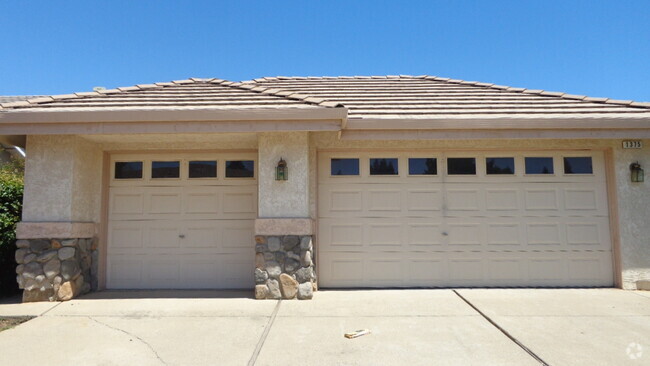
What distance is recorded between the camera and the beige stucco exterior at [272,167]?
6555 millimetres

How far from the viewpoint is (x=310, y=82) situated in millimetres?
10211

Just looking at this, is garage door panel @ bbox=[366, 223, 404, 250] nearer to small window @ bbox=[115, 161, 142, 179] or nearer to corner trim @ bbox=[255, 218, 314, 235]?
corner trim @ bbox=[255, 218, 314, 235]

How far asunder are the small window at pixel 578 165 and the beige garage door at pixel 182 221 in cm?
554

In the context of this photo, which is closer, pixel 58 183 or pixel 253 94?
pixel 58 183

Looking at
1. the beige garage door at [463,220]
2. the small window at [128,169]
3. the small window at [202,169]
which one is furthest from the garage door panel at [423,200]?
the small window at [128,169]

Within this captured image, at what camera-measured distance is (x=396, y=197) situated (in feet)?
24.3

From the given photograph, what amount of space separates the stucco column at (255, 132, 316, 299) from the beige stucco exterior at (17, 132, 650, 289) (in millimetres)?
16

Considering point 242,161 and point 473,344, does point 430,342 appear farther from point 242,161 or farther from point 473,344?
point 242,161

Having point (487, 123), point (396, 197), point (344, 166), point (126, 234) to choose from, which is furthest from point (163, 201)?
point (487, 123)

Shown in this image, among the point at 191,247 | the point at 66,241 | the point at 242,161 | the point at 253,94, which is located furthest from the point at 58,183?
the point at 253,94

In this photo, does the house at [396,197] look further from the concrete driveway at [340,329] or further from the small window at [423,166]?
the concrete driveway at [340,329]

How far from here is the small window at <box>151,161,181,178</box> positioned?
7.55 m

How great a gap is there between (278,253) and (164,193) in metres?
2.60

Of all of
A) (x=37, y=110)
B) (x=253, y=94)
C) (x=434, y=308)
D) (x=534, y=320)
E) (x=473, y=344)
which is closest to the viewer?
(x=473, y=344)
